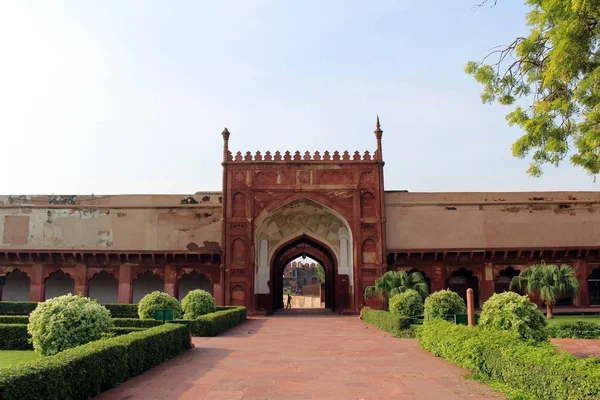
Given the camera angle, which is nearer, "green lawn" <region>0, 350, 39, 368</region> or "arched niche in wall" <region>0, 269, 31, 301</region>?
"green lawn" <region>0, 350, 39, 368</region>

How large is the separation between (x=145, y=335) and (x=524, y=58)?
7.38 metres

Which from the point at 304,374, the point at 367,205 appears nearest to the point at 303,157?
the point at 367,205

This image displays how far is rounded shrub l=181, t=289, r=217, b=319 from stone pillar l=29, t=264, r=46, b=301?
32.5 ft

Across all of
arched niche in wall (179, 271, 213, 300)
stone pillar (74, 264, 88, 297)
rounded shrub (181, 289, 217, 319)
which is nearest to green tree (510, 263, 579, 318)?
rounded shrub (181, 289, 217, 319)

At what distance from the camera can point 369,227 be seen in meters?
22.2

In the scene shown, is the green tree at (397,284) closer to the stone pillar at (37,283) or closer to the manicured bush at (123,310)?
the manicured bush at (123,310)

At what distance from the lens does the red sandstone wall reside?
22.5 meters

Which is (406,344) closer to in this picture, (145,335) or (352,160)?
(145,335)

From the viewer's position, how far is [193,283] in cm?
2372

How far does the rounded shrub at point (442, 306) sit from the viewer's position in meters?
12.7

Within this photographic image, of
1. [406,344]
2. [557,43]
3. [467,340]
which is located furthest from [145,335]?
[557,43]

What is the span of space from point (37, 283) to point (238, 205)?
9067mm

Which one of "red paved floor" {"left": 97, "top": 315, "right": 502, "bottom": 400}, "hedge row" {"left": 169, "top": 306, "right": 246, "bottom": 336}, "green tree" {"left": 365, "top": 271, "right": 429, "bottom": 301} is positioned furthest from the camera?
"green tree" {"left": 365, "top": 271, "right": 429, "bottom": 301}

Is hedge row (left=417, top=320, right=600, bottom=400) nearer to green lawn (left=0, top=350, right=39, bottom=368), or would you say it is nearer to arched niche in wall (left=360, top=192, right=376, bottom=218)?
green lawn (left=0, top=350, right=39, bottom=368)
